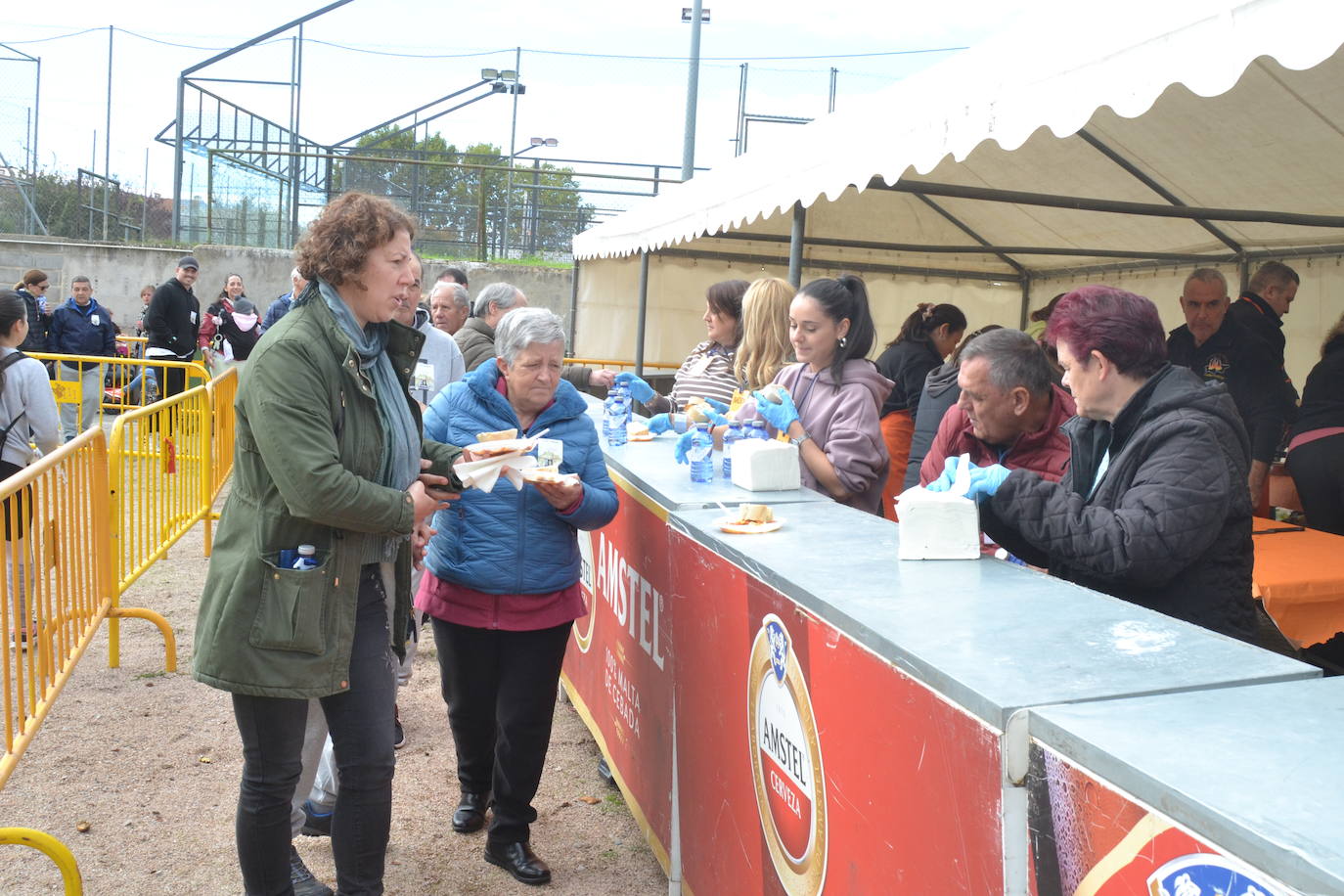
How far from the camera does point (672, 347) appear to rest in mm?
13188

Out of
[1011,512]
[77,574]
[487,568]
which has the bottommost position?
[77,574]

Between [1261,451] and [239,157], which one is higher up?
[239,157]

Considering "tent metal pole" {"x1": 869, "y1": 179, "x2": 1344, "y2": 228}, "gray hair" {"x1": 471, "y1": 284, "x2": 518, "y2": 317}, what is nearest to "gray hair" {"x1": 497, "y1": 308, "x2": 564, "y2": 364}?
"gray hair" {"x1": 471, "y1": 284, "x2": 518, "y2": 317}

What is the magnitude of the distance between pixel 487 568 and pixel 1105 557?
5.99ft

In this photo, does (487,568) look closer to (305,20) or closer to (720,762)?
(720,762)

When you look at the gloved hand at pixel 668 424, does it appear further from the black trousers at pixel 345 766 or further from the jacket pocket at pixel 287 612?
the jacket pocket at pixel 287 612

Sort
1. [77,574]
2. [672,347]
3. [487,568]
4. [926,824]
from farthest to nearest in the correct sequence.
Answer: [672,347] < [77,574] < [487,568] < [926,824]

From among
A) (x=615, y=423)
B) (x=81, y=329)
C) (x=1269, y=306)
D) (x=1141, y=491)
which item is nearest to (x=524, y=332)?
(x=615, y=423)

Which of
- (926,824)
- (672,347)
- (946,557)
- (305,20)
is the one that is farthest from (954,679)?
(305,20)

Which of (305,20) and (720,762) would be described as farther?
(305,20)

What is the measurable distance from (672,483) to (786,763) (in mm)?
1325

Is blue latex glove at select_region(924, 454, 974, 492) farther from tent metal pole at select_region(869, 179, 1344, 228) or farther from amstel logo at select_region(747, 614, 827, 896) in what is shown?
tent metal pole at select_region(869, 179, 1344, 228)

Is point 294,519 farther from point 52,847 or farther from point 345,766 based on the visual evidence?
point 52,847

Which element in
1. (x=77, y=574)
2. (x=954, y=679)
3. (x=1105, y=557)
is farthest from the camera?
(x=77, y=574)
